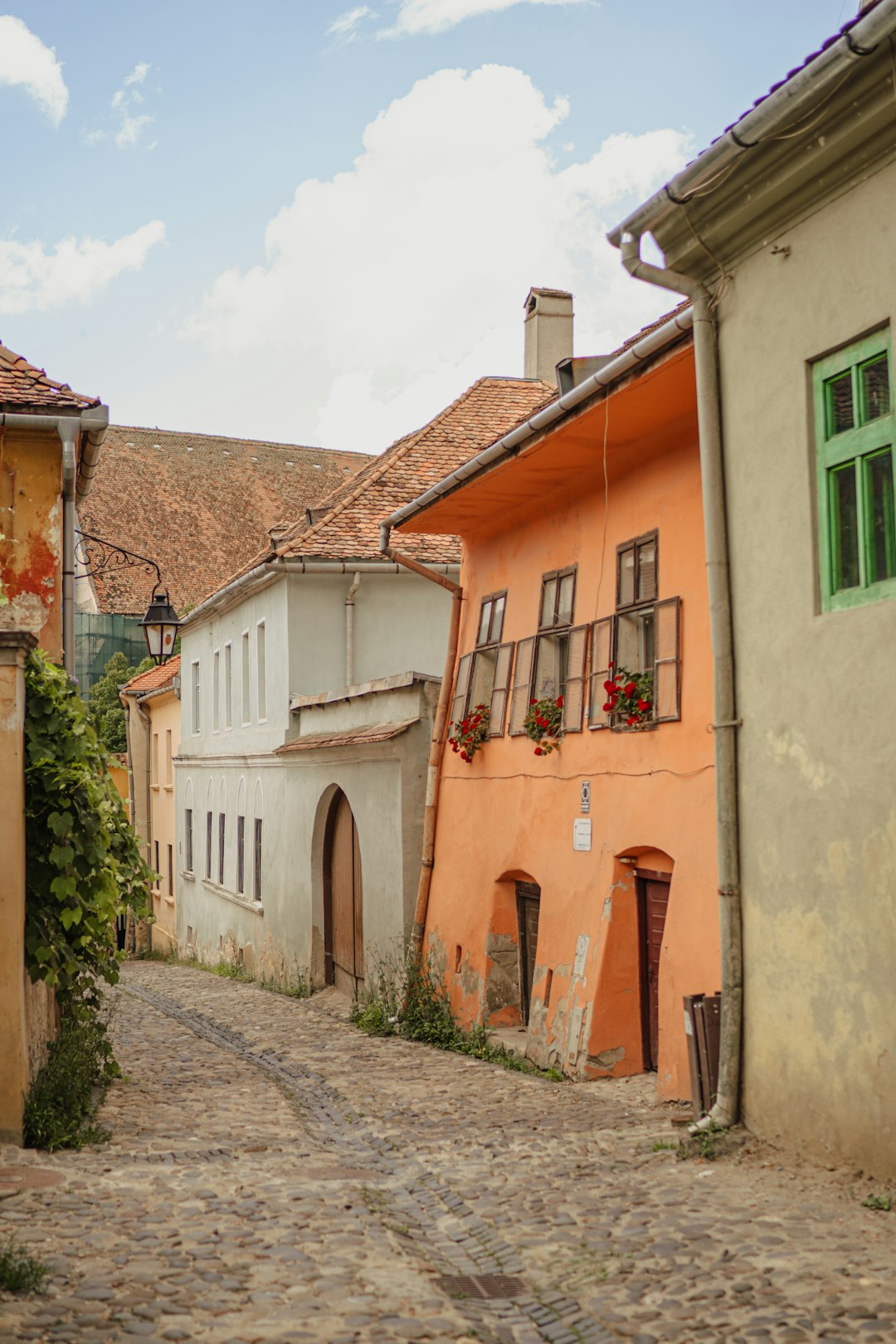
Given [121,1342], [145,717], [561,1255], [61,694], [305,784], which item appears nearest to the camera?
[121,1342]

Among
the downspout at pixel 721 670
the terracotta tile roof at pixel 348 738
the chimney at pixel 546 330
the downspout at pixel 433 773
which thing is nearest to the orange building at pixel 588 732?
the downspout at pixel 433 773

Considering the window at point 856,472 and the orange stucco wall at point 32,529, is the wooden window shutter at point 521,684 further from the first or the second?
the window at point 856,472

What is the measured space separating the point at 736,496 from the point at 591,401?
2297 millimetres

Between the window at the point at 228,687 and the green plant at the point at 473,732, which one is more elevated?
the window at the point at 228,687

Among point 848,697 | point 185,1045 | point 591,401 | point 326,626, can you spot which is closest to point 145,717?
point 326,626

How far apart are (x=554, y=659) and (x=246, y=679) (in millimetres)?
12139

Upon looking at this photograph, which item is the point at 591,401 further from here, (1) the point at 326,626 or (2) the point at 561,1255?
(1) the point at 326,626

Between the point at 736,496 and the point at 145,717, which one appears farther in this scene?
the point at 145,717

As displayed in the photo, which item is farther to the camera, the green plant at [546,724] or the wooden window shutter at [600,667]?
the green plant at [546,724]

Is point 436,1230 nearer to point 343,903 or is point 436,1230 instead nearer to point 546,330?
point 343,903

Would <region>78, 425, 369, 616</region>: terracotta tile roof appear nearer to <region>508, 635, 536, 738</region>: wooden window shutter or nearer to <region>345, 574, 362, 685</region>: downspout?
<region>345, 574, 362, 685</region>: downspout

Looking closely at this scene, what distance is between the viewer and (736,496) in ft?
27.9

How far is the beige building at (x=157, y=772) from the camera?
111 feet

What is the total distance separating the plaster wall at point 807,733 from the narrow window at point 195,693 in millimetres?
22165
